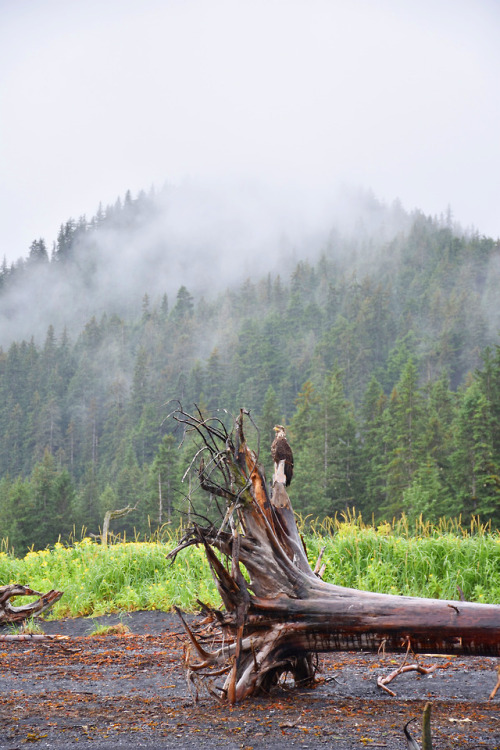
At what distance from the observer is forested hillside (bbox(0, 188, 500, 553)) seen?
50.1 meters

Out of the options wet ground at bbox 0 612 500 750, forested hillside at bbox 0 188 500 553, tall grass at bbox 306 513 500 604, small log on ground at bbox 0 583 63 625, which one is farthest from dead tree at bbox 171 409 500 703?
forested hillside at bbox 0 188 500 553

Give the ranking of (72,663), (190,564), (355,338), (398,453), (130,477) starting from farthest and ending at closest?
1. (355,338)
2. (130,477)
3. (398,453)
4. (190,564)
5. (72,663)

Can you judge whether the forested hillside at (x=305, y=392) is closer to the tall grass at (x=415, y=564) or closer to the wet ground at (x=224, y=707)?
the tall grass at (x=415, y=564)

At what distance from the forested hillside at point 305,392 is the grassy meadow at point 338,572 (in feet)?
43.9

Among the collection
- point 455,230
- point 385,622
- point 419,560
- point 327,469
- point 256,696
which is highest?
point 455,230

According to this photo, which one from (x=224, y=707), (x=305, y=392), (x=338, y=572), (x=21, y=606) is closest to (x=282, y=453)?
(x=224, y=707)

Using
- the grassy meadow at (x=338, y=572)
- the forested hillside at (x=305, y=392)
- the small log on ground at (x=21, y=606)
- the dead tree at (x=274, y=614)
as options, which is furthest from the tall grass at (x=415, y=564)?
the forested hillside at (x=305, y=392)

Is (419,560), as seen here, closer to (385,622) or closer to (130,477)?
(385,622)

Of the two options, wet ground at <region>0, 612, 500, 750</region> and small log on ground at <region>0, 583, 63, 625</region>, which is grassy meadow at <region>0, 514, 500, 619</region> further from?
wet ground at <region>0, 612, 500, 750</region>

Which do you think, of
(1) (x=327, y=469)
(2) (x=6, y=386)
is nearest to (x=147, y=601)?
(1) (x=327, y=469)

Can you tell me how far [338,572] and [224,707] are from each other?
14.8 feet

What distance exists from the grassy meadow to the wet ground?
2.31 m

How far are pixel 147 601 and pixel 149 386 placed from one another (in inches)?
4379

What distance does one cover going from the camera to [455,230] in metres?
169
